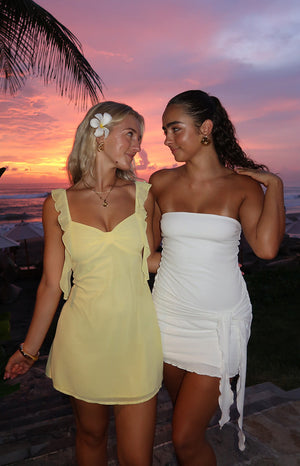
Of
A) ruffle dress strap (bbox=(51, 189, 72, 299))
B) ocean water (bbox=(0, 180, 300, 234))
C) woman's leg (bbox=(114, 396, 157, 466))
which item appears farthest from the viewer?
ocean water (bbox=(0, 180, 300, 234))

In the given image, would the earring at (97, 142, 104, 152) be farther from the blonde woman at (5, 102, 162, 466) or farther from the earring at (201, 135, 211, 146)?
the earring at (201, 135, 211, 146)

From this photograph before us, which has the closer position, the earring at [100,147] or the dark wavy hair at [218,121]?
the earring at [100,147]

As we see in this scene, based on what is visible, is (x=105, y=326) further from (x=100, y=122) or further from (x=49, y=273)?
(x=100, y=122)

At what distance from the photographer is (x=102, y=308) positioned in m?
2.13

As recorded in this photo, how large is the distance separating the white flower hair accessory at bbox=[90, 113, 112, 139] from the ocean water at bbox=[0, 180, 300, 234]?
2921 cm

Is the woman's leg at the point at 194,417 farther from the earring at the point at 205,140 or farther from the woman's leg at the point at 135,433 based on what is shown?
the earring at the point at 205,140

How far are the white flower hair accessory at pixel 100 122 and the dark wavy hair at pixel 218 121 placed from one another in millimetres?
570

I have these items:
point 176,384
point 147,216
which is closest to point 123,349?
point 176,384

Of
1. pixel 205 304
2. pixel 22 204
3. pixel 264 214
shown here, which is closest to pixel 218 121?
pixel 264 214

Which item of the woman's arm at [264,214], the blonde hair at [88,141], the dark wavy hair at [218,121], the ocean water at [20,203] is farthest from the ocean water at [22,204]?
the woman's arm at [264,214]

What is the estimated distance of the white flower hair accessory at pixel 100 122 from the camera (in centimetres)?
225

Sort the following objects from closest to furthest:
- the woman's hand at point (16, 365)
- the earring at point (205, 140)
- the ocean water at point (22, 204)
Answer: the woman's hand at point (16, 365), the earring at point (205, 140), the ocean water at point (22, 204)

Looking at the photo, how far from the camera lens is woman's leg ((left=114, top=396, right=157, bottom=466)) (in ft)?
6.84

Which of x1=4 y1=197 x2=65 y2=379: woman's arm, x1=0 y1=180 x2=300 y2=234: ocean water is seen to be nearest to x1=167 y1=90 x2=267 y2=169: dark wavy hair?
x1=4 y1=197 x2=65 y2=379: woman's arm
